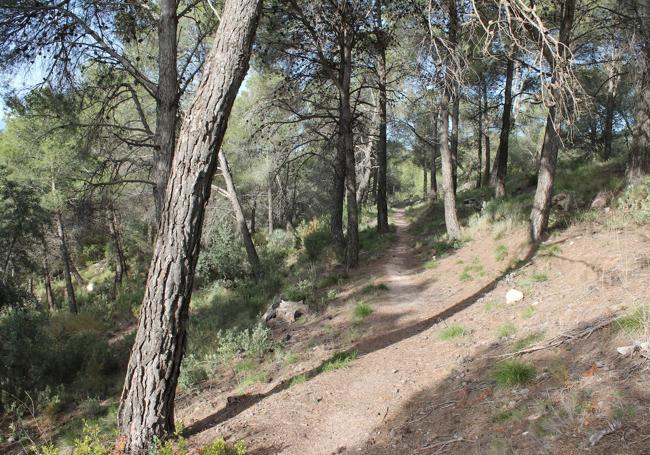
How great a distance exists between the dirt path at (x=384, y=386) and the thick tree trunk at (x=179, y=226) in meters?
0.75

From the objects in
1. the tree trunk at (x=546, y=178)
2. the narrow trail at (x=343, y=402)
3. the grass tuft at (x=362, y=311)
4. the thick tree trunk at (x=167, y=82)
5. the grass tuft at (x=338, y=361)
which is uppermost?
the thick tree trunk at (x=167, y=82)

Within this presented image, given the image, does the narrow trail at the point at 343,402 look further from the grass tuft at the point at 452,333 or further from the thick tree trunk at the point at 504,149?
the thick tree trunk at the point at 504,149

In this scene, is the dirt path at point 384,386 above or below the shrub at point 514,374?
below

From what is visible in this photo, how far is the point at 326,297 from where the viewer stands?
31.1 feet

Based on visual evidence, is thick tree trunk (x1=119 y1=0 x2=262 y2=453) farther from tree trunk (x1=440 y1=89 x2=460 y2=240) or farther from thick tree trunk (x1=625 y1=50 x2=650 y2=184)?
tree trunk (x1=440 y1=89 x2=460 y2=240)

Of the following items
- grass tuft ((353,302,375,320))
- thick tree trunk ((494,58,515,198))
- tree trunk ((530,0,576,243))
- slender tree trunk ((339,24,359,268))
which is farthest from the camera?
thick tree trunk ((494,58,515,198))

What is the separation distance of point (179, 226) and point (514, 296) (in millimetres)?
4628

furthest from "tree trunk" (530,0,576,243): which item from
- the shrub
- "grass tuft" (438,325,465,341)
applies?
the shrub

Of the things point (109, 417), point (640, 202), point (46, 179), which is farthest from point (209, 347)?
point (46, 179)

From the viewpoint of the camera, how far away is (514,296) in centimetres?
624

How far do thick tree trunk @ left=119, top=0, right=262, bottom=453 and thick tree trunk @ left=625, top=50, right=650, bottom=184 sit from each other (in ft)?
27.7

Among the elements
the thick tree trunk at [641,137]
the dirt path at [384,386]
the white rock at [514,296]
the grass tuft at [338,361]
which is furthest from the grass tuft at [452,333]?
the thick tree trunk at [641,137]

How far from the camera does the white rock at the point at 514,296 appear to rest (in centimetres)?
620

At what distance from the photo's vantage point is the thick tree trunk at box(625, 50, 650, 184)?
8.90 m
